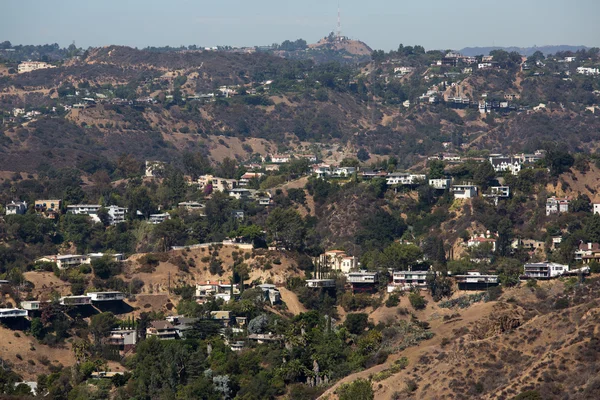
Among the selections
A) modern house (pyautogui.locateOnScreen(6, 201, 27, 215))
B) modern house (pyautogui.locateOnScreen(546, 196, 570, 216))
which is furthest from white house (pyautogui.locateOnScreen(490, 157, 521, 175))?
modern house (pyautogui.locateOnScreen(6, 201, 27, 215))

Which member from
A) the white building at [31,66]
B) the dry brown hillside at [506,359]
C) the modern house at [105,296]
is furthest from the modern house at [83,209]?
the white building at [31,66]

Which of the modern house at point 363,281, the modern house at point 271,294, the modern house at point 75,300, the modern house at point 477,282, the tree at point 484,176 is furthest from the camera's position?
the tree at point 484,176

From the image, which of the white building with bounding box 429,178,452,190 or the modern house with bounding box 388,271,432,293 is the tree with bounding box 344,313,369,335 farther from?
the white building with bounding box 429,178,452,190

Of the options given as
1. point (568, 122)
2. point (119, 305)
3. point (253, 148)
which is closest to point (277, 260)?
point (119, 305)

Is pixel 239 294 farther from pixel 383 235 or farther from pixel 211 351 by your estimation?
pixel 383 235

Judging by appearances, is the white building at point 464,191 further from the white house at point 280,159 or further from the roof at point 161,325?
the white house at point 280,159
